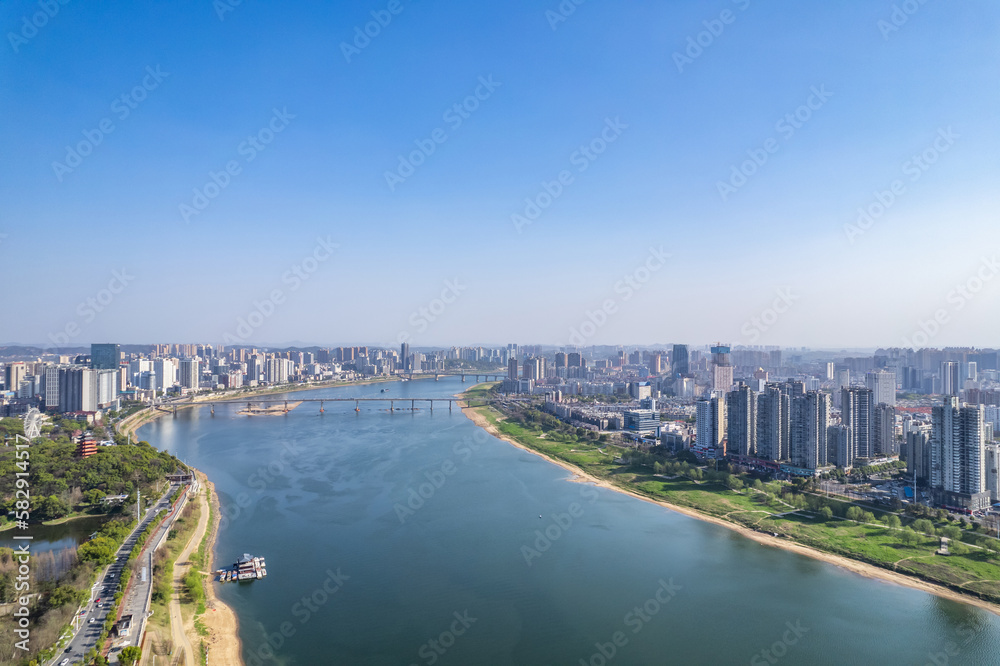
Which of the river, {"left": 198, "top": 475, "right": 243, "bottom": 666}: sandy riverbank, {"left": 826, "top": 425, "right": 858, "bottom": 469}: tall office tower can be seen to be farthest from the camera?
{"left": 826, "top": 425, "right": 858, "bottom": 469}: tall office tower

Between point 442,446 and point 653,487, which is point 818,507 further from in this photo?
point 442,446

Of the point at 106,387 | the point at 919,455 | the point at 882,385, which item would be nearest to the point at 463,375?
the point at 106,387

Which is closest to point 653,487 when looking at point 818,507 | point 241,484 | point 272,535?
point 818,507

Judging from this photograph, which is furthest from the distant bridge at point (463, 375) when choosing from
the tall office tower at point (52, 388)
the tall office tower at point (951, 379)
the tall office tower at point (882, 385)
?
the tall office tower at point (951, 379)

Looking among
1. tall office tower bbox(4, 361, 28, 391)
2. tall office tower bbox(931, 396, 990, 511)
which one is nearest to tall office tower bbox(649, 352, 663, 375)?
tall office tower bbox(931, 396, 990, 511)

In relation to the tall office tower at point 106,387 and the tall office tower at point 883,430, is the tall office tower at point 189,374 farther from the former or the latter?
the tall office tower at point 883,430

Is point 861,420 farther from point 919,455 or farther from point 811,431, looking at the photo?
point 919,455

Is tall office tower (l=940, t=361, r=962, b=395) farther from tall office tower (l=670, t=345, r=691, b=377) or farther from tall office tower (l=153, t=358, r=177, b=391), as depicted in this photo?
tall office tower (l=153, t=358, r=177, b=391)
